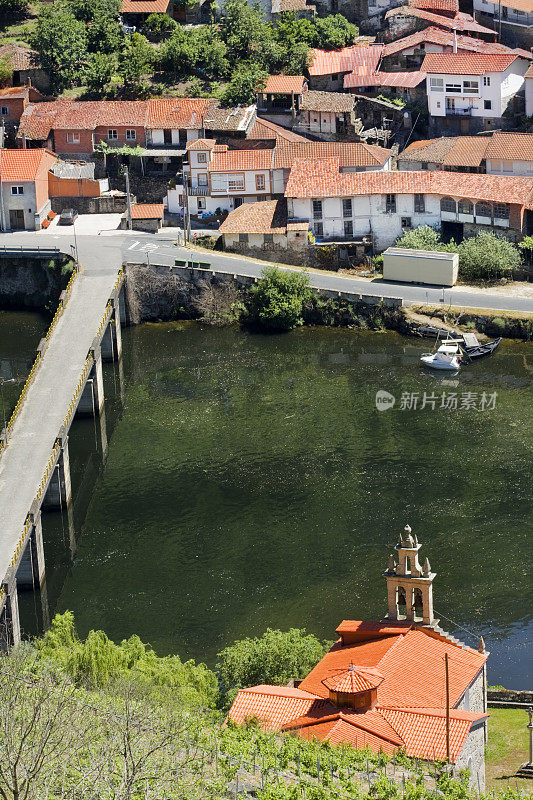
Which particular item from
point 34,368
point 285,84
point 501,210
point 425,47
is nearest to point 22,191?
point 285,84

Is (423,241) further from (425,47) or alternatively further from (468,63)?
(425,47)

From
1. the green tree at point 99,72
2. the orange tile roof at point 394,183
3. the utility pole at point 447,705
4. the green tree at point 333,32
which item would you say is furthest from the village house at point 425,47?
the utility pole at point 447,705

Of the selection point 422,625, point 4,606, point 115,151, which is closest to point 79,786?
point 422,625

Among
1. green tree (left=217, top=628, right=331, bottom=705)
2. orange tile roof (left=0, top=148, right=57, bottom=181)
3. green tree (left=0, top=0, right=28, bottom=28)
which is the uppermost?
green tree (left=0, top=0, right=28, bottom=28)

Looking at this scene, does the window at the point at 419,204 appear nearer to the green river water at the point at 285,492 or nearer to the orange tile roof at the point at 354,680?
the green river water at the point at 285,492

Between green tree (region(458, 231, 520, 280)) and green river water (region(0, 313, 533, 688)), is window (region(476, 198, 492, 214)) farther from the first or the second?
green river water (region(0, 313, 533, 688))

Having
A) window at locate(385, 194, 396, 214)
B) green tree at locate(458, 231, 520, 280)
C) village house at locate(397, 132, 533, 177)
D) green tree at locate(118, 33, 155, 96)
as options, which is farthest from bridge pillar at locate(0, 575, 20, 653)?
green tree at locate(118, 33, 155, 96)
